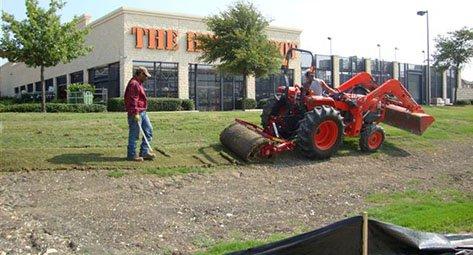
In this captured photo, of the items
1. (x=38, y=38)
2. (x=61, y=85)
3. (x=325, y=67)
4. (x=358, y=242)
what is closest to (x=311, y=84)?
(x=358, y=242)

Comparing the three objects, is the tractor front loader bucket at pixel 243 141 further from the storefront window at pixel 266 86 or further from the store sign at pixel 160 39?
the storefront window at pixel 266 86

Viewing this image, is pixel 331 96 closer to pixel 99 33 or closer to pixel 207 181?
pixel 207 181

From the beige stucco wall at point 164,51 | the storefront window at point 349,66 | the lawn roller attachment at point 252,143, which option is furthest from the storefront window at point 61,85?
the lawn roller attachment at point 252,143

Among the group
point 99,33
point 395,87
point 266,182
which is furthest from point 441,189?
point 99,33

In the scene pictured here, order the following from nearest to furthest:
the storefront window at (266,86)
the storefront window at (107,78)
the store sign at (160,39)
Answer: the store sign at (160,39)
the storefront window at (107,78)
the storefront window at (266,86)

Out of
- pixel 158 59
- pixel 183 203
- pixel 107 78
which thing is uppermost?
pixel 158 59

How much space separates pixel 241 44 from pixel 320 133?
17614 mm

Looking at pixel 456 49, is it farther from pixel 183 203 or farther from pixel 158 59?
pixel 183 203

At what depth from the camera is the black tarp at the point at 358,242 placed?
3971 mm

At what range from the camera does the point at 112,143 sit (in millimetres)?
11383

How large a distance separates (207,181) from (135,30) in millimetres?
25490

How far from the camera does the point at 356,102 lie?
11.9 metres

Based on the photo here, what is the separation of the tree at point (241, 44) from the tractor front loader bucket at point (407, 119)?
48.4 ft

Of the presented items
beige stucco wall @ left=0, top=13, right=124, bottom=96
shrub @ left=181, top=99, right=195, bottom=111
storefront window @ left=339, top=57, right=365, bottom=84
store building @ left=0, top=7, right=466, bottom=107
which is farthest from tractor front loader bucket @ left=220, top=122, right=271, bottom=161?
storefront window @ left=339, top=57, right=365, bottom=84
